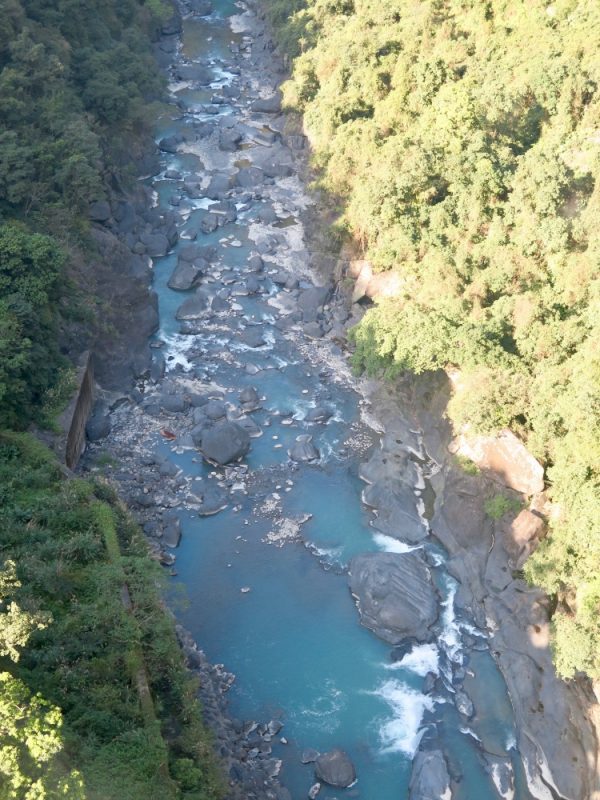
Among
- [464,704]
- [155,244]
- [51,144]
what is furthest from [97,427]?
[464,704]

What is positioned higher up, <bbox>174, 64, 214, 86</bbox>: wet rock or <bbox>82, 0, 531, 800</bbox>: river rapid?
<bbox>174, 64, 214, 86</bbox>: wet rock

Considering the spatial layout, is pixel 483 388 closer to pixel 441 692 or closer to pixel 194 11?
pixel 441 692

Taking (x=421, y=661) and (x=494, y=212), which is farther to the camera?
(x=494, y=212)

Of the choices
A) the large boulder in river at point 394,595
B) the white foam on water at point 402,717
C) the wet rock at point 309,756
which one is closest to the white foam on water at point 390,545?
the large boulder in river at point 394,595

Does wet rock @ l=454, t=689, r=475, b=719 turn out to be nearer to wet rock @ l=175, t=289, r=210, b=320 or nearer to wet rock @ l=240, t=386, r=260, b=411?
wet rock @ l=240, t=386, r=260, b=411

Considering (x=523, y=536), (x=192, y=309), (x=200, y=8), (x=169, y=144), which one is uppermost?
(x=200, y=8)

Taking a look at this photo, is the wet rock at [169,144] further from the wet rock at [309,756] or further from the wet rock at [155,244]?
the wet rock at [309,756]

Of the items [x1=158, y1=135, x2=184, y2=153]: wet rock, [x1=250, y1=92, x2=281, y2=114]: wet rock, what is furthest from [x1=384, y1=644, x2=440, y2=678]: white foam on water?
[x1=250, y1=92, x2=281, y2=114]: wet rock

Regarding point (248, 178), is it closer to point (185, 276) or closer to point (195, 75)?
point (185, 276)
